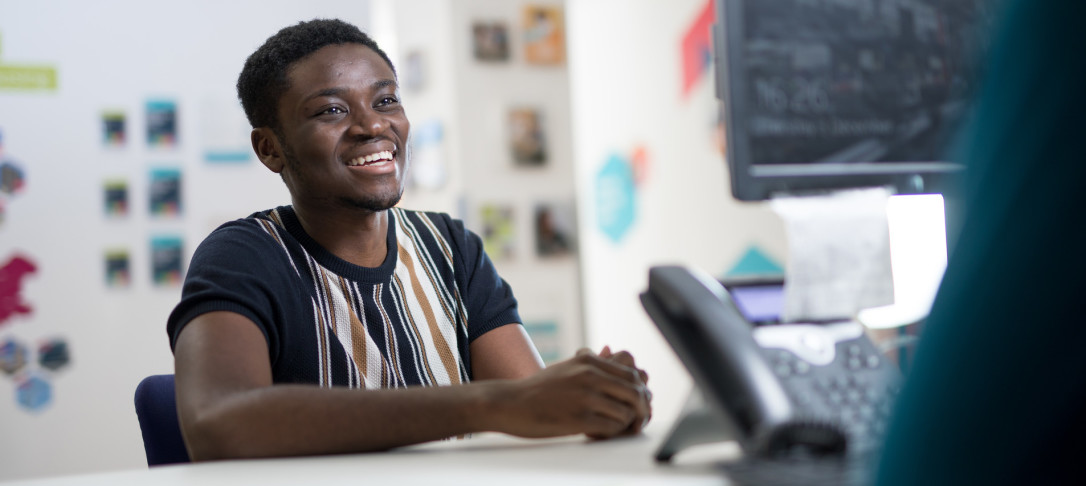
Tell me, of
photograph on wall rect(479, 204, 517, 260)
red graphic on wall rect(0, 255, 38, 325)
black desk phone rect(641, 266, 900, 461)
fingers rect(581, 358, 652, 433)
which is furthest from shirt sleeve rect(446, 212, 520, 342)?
photograph on wall rect(479, 204, 517, 260)

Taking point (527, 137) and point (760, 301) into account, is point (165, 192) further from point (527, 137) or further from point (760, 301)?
point (760, 301)

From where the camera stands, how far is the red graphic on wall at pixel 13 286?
8.64ft

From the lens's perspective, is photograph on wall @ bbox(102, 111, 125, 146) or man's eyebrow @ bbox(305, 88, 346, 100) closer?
man's eyebrow @ bbox(305, 88, 346, 100)

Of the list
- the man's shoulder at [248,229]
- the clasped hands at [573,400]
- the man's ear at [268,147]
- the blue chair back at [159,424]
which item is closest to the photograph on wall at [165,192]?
the man's ear at [268,147]

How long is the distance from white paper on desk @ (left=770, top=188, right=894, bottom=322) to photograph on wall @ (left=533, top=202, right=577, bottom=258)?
293 cm

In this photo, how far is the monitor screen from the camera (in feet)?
2.62

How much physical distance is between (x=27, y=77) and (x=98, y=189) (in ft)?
1.22

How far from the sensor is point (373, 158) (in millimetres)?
1399

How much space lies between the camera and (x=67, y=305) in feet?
8.84

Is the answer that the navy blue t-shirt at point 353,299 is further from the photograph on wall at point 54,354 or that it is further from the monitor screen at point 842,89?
the photograph on wall at point 54,354

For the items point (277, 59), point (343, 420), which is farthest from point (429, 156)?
point (343, 420)

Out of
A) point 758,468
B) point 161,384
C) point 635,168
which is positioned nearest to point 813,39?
point 758,468

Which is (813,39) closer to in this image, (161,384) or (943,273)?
(943,273)

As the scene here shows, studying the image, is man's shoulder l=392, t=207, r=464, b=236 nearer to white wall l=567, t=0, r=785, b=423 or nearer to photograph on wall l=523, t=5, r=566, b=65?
white wall l=567, t=0, r=785, b=423
